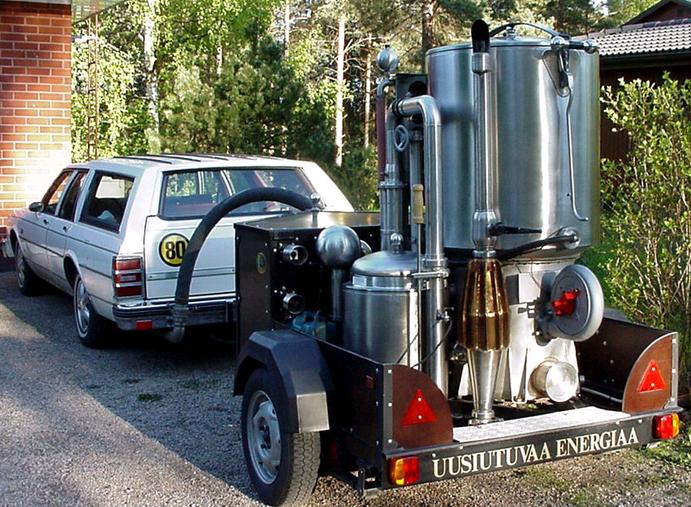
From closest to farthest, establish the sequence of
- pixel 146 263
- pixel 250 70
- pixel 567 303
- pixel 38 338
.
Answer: pixel 567 303, pixel 146 263, pixel 38 338, pixel 250 70

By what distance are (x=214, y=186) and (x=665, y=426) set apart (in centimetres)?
480

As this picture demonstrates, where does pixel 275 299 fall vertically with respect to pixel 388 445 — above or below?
above

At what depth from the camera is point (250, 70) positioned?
56.4 feet

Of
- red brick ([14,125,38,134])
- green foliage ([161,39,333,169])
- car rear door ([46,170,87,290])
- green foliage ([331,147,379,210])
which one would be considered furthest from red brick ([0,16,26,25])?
green foliage ([331,147,379,210])

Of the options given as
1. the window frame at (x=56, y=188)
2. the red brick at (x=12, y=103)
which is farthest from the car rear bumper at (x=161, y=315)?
the red brick at (x=12, y=103)

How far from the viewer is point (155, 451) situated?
20.2ft

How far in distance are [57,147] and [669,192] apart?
10.4m

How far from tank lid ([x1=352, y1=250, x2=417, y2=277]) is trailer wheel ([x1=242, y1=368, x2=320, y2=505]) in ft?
2.35

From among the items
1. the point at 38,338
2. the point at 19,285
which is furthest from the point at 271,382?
the point at 19,285

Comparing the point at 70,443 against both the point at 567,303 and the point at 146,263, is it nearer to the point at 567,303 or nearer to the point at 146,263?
the point at 146,263

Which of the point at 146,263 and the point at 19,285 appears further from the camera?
the point at 19,285

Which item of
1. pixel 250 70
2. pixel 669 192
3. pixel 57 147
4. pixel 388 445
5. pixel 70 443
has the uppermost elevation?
pixel 250 70

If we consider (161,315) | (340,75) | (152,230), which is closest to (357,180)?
(152,230)

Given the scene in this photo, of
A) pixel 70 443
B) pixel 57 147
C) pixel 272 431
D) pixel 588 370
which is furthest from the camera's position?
pixel 57 147
